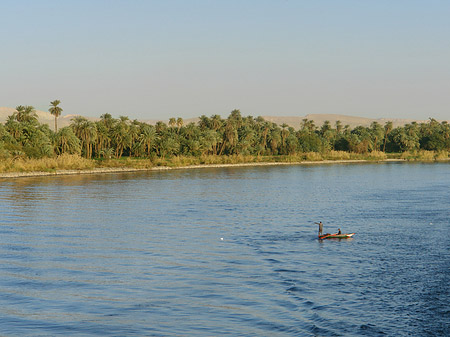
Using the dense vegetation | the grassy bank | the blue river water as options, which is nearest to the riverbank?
the grassy bank

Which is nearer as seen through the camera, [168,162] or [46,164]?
[46,164]

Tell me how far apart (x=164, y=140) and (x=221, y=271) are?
11166 cm

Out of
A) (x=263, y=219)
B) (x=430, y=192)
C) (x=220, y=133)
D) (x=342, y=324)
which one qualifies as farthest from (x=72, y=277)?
(x=220, y=133)

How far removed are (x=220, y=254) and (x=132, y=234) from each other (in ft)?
29.1

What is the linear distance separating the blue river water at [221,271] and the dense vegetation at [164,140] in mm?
62496

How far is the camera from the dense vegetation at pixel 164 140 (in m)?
111

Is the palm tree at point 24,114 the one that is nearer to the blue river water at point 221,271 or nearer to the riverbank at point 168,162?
the riverbank at point 168,162

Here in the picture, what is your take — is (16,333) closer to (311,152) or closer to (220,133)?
(220,133)

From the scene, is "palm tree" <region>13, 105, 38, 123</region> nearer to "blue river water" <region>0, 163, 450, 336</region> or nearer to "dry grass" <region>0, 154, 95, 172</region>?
"dry grass" <region>0, 154, 95, 172</region>

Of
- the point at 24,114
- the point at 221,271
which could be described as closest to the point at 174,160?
the point at 24,114

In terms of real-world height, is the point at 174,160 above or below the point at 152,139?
below

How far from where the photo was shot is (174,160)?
423 feet

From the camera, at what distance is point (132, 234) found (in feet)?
120

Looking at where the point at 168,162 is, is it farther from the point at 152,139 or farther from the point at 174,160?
the point at 152,139
